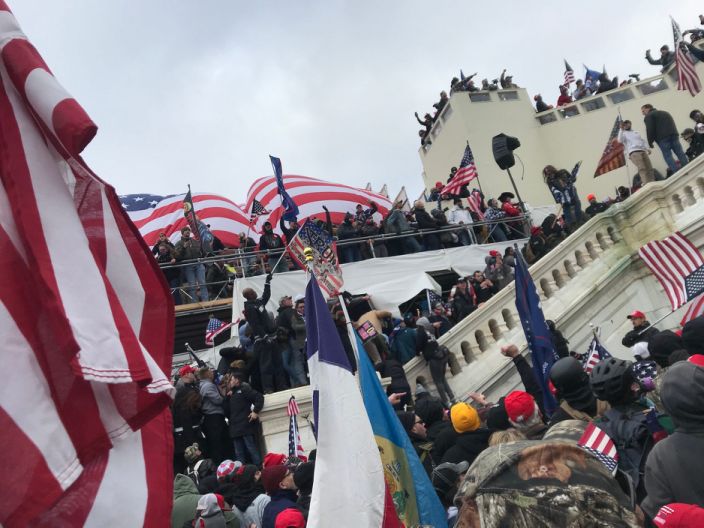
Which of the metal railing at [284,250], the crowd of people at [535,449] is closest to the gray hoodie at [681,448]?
the crowd of people at [535,449]

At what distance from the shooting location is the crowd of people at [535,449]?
1807 millimetres

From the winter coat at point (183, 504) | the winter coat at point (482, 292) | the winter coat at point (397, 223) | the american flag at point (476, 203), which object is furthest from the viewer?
the american flag at point (476, 203)

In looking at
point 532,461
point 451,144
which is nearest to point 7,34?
point 532,461

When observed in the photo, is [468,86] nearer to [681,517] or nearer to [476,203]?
[476,203]

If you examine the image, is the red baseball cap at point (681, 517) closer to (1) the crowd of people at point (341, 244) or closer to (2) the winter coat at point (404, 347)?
(2) the winter coat at point (404, 347)

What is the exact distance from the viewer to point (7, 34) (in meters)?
2.26

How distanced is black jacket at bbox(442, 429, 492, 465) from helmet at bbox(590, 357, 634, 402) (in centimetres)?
135

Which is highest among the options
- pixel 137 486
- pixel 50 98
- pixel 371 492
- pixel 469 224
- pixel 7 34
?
pixel 469 224

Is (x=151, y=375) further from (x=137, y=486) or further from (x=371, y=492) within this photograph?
(x=371, y=492)

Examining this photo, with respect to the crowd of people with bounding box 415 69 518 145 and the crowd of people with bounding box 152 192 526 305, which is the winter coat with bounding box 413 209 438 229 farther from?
the crowd of people with bounding box 415 69 518 145

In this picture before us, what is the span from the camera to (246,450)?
8.28 metres

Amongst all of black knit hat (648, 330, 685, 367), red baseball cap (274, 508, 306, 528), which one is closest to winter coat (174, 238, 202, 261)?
red baseball cap (274, 508, 306, 528)

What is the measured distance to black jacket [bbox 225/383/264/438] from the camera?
803cm

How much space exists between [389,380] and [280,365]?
167 cm
